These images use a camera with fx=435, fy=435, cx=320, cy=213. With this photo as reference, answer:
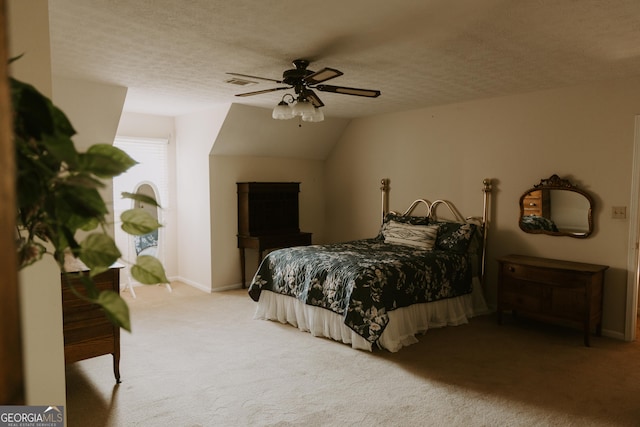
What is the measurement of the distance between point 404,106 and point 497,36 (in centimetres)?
255

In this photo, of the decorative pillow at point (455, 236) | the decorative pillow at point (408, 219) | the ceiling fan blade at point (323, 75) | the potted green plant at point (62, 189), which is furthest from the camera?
the decorative pillow at point (408, 219)

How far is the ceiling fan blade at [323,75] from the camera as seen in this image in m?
2.78

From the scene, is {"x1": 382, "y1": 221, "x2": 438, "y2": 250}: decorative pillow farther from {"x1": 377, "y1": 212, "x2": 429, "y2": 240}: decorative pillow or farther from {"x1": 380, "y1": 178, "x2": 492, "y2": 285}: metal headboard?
{"x1": 380, "y1": 178, "x2": 492, "y2": 285}: metal headboard

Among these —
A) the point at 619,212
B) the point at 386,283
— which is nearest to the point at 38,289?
the point at 386,283

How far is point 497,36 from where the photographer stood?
2.76 meters

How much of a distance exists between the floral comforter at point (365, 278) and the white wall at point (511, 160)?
89 centimetres

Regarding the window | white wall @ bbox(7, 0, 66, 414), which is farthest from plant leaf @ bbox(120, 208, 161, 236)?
the window

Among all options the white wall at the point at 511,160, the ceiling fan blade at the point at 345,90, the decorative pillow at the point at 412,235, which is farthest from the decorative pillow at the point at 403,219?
the ceiling fan blade at the point at 345,90

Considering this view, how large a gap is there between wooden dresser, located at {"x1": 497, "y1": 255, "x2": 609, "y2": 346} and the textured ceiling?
5.58ft

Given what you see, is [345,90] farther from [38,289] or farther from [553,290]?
[553,290]

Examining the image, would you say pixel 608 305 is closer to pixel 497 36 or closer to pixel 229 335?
pixel 497 36

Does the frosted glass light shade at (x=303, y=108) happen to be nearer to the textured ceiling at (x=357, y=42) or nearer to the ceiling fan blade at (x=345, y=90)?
the ceiling fan blade at (x=345, y=90)

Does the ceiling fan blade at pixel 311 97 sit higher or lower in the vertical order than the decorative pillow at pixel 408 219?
higher

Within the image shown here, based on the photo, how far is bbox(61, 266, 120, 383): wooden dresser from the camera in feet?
9.37
